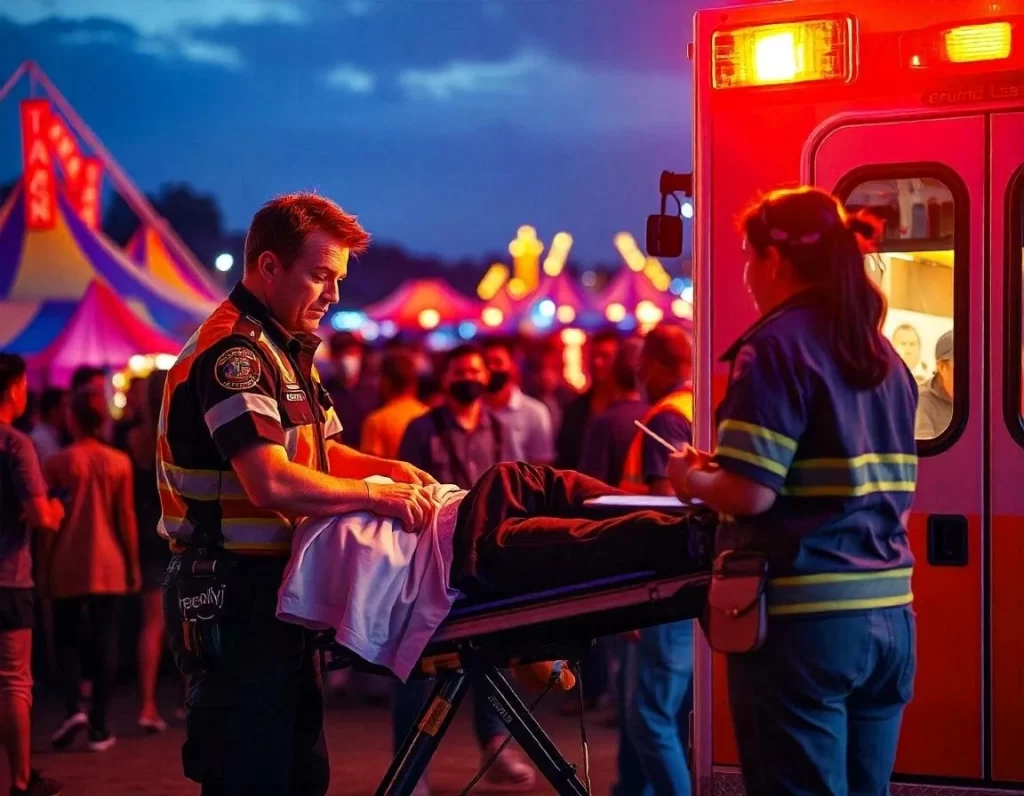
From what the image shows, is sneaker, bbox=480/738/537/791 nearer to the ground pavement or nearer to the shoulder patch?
the ground pavement

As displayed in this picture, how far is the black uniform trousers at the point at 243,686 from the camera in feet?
13.2

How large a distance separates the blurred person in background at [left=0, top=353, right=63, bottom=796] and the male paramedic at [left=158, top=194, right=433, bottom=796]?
256 centimetres

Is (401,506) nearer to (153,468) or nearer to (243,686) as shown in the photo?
(243,686)

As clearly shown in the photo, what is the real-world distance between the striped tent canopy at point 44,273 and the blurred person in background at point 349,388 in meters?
Result: 2.51

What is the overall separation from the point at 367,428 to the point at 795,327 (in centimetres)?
603

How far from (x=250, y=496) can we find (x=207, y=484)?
0.19 metres

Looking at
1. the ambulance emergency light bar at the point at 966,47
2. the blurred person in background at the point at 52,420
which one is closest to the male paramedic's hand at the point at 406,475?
the ambulance emergency light bar at the point at 966,47

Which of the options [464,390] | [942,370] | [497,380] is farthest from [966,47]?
[497,380]

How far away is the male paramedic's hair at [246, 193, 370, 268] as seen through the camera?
13.7 ft

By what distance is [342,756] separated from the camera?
770cm

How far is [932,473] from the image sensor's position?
15.3ft

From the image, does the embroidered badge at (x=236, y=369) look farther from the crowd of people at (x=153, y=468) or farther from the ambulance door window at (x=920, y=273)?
the crowd of people at (x=153, y=468)

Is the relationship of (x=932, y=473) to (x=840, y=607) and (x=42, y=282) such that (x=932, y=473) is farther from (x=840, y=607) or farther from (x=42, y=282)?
(x=42, y=282)

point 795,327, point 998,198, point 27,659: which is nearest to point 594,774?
point 27,659
